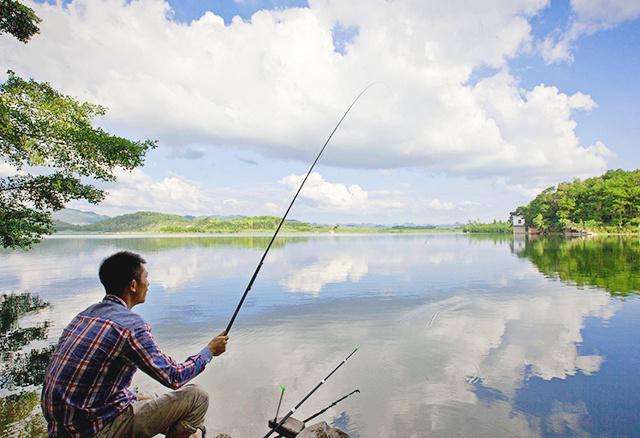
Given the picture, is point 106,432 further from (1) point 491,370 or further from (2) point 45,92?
(2) point 45,92

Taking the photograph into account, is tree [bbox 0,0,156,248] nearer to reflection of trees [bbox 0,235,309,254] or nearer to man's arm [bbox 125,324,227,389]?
man's arm [bbox 125,324,227,389]

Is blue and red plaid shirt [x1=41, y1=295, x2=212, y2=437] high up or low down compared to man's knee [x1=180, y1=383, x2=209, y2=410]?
up

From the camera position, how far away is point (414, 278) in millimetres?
28453

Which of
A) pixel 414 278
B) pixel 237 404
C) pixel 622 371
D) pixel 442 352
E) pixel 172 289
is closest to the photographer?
pixel 237 404

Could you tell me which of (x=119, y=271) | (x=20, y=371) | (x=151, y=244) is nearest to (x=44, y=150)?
(x=20, y=371)

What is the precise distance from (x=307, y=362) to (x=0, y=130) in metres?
11.9

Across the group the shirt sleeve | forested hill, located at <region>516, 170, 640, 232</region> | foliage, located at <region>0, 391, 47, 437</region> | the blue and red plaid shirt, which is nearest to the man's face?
the blue and red plaid shirt

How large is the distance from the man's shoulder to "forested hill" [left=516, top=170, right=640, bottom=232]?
404 feet

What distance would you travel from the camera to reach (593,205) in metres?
110

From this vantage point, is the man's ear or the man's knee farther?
the man's knee

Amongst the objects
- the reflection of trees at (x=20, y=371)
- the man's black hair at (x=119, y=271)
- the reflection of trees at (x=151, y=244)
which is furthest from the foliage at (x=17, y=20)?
the reflection of trees at (x=151, y=244)

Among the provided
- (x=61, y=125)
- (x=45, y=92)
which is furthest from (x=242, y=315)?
(x=45, y=92)

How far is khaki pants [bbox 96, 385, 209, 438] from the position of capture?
11.1 ft

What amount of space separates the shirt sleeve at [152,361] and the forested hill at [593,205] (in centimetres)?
12299
